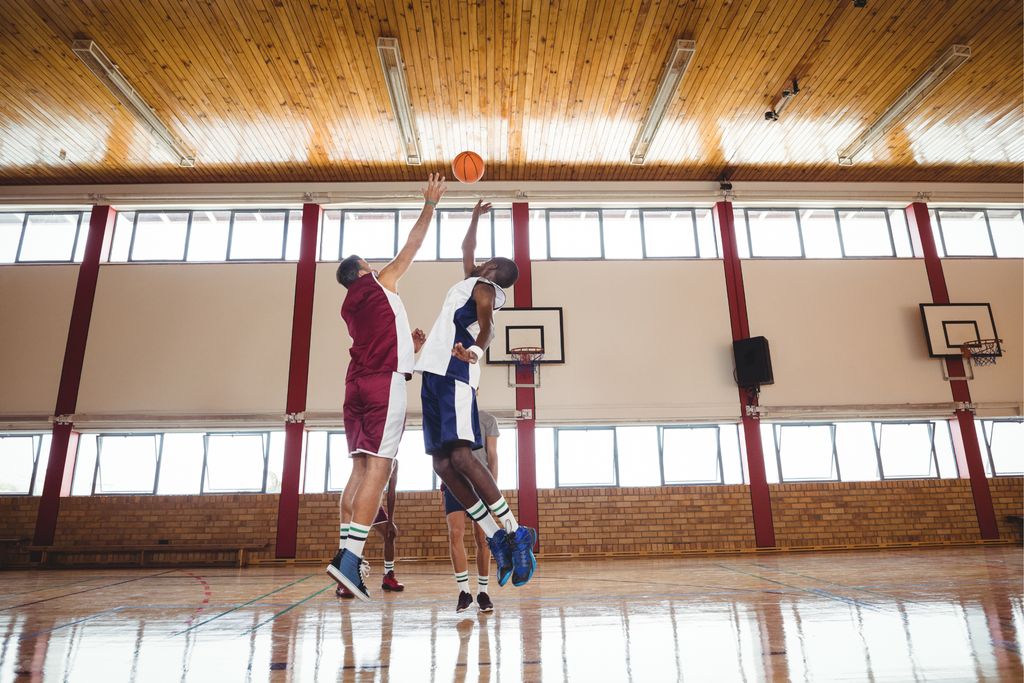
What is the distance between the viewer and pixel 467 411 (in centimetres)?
294

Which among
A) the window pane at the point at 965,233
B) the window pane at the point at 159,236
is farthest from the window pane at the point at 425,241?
the window pane at the point at 965,233

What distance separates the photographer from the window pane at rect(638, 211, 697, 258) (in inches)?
408

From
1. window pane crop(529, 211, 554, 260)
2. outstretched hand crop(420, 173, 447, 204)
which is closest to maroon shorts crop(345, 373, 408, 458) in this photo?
outstretched hand crop(420, 173, 447, 204)

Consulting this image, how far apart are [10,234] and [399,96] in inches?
307

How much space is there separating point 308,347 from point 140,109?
4.02 m

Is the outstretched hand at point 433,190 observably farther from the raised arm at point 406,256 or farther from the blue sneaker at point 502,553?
the blue sneaker at point 502,553

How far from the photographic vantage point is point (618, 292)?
9.93m

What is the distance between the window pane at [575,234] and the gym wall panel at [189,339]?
460 cm

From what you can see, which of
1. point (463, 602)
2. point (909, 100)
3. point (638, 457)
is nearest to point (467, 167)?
point (463, 602)

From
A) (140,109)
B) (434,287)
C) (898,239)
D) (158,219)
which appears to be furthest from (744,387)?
(158,219)

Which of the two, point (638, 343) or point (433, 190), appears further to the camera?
point (638, 343)

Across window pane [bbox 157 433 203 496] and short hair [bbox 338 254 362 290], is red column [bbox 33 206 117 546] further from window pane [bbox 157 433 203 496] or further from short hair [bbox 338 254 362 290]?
short hair [bbox 338 254 362 290]

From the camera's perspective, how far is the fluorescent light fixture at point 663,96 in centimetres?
715

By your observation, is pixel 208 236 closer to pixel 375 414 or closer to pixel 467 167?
pixel 467 167
